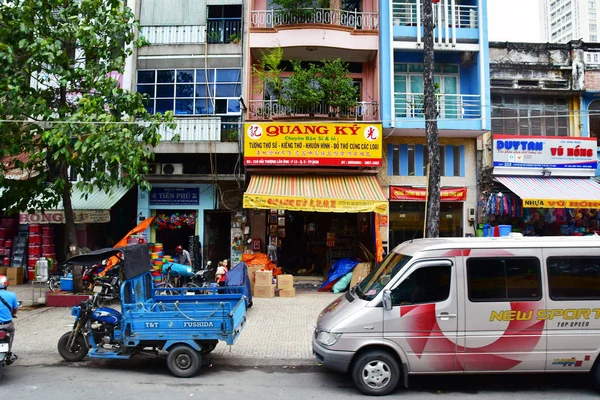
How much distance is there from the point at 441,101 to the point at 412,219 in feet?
13.7

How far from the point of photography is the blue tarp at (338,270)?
13.4m

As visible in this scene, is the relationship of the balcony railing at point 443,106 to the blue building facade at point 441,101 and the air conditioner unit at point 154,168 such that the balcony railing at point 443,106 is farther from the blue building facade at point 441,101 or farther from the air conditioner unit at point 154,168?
the air conditioner unit at point 154,168

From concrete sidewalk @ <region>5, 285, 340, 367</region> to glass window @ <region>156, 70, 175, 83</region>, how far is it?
812 centimetres

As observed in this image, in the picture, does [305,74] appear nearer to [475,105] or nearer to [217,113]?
[217,113]

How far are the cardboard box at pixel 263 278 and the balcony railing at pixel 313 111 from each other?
17.0ft

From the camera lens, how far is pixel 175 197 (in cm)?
1496

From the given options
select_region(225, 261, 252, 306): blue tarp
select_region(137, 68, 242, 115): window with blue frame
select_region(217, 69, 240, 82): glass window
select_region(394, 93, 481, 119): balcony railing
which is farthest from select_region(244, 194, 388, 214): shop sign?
select_region(217, 69, 240, 82): glass window

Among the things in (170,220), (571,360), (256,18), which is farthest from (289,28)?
(571,360)

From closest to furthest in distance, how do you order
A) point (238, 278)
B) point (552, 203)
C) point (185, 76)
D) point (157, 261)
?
point (238, 278) < point (552, 203) < point (157, 261) < point (185, 76)

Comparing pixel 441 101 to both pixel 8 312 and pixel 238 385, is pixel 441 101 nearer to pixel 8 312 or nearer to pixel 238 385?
pixel 238 385

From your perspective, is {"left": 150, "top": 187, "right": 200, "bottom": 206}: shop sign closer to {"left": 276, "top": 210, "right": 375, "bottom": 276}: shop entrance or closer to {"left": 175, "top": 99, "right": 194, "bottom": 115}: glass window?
{"left": 175, "top": 99, "right": 194, "bottom": 115}: glass window

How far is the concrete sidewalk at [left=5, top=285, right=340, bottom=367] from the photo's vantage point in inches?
288

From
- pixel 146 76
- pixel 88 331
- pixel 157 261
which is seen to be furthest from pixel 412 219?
pixel 88 331

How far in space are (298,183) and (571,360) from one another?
30.2 feet
